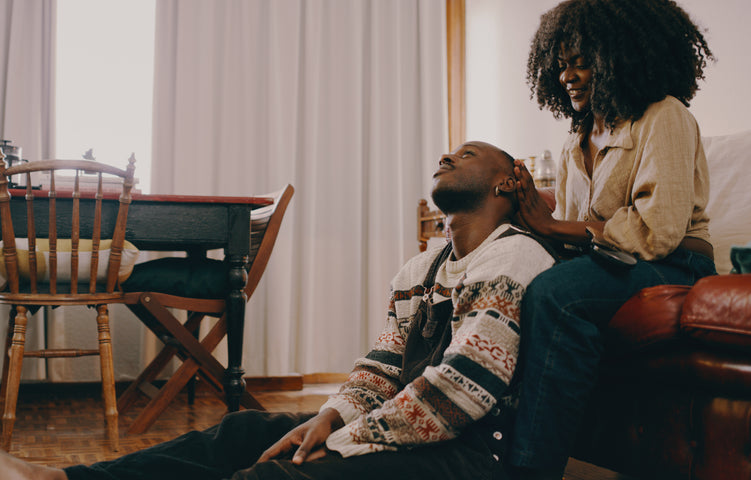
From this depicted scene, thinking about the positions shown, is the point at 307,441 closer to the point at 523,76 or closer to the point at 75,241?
the point at 75,241

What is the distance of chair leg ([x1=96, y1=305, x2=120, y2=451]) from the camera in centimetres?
193

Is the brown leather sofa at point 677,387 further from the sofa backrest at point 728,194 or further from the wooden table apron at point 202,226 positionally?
the wooden table apron at point 202,226

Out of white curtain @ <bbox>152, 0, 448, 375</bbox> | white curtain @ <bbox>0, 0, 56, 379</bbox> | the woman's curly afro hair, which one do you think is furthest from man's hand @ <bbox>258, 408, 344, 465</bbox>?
white curtain @ <bbox>0, 0, 56, 379</bbox>

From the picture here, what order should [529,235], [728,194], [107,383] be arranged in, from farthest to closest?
1. [107,383]
2. [728,194]
3. [529,235]

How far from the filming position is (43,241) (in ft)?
7.98

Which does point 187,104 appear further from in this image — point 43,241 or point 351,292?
point 351,292

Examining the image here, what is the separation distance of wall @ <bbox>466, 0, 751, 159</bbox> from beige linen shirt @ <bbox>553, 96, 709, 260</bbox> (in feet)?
2.84

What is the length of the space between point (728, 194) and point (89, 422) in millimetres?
2336

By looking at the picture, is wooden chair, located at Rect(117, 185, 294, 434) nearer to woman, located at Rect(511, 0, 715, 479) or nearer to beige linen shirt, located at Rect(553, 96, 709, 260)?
woman, located at Rect(511, 0, 715, 479)

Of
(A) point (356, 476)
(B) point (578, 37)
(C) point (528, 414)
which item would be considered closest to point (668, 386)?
(C) point (528, 414)

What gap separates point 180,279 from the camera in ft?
7.33

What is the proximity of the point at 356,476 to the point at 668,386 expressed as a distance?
62 cm

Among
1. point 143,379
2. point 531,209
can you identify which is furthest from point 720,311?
point 143,379

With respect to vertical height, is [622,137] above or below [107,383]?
above
